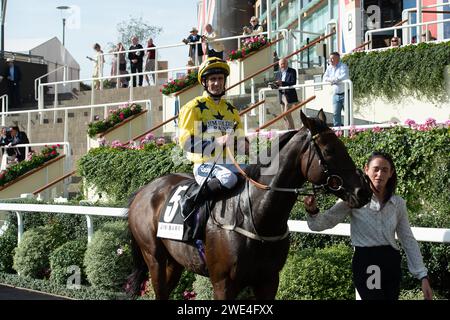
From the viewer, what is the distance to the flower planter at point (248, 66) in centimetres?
1723

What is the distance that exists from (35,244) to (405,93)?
274 inches

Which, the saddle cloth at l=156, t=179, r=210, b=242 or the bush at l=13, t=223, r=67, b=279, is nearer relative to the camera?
the saddle cloth at l=156, t=179, r=210, b=242

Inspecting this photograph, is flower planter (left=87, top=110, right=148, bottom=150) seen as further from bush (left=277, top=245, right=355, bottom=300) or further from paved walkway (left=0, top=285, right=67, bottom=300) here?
bush (left=277, top=245, right=355, bottom=300)

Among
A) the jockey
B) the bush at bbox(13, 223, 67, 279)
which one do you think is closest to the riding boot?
the jockey

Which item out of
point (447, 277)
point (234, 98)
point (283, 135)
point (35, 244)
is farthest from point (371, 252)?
point (234, 98)

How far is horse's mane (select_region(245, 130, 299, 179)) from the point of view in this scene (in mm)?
5703

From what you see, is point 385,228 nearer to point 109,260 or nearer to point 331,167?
point 331,167

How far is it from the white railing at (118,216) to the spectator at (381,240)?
1.73 feet

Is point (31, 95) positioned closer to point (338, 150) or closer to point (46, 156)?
point (46, 156)

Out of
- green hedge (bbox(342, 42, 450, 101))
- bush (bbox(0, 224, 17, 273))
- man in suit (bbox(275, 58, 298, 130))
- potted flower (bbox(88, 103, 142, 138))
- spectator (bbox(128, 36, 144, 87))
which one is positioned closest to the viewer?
bush (bbox(0, 224, 17, 273))

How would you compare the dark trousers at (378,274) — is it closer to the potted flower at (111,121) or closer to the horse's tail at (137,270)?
the horse's tail at (137,270)

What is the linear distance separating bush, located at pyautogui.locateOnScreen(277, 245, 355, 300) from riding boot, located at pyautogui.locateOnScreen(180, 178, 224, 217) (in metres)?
1.24

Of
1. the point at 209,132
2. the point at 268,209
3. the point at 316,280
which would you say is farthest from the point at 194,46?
the point at 268,209

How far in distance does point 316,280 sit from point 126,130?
31.7ft
